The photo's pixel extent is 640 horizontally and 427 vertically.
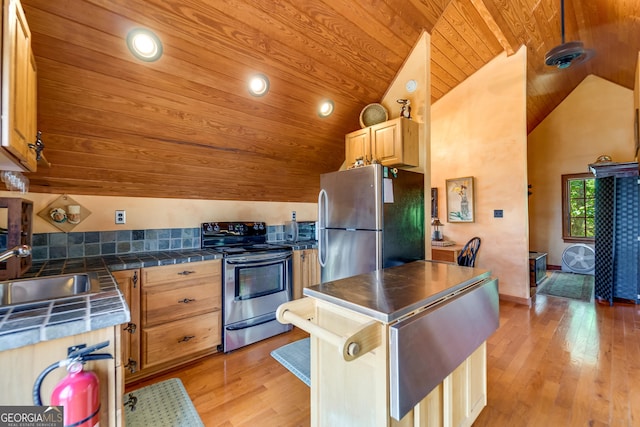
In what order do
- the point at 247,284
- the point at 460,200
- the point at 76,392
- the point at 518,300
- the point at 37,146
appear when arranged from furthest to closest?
1. the point at 460,200
2. the point at 518,300
3. the point at 247,284
4. the point at 37,146
5. the point at 76,392

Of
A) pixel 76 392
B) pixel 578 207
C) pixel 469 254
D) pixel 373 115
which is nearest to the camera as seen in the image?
pixel 76 392

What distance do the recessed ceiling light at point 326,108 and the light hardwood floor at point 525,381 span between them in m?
2.34

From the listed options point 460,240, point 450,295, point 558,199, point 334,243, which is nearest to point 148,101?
point 334,243

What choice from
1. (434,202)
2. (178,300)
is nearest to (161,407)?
(178,300)

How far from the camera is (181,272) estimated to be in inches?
92.2

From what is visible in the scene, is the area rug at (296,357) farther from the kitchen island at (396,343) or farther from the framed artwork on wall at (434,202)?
the framed artwork on wall at (434,202)

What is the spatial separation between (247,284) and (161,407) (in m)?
1.10

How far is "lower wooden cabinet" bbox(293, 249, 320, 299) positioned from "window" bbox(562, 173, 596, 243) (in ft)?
19.2

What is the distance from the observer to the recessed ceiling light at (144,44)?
5.81ft

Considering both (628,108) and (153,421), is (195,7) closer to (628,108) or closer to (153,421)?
(153,421)

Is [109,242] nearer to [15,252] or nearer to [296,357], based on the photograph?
[15,252]

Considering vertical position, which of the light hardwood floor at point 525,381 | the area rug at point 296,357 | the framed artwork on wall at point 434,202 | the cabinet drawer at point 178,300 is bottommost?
the light hardwood floor at point 525,381

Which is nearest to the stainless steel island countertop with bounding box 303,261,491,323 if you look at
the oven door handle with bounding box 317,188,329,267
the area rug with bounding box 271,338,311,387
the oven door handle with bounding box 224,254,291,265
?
the area rug with bounding box 271,338,311,387

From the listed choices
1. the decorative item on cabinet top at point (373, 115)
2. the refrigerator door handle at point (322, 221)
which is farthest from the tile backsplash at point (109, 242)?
the decorative item on cabinet top at point (373, 115)
